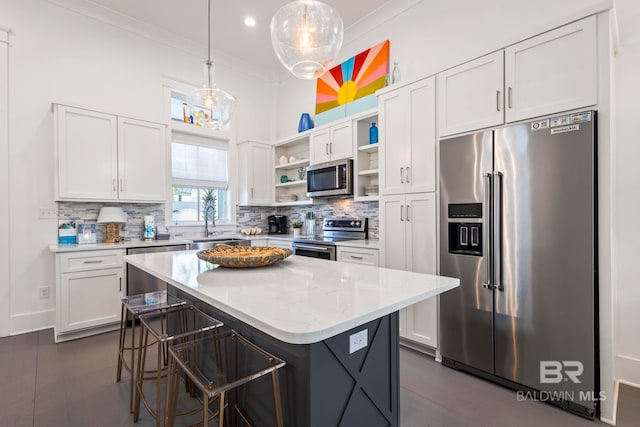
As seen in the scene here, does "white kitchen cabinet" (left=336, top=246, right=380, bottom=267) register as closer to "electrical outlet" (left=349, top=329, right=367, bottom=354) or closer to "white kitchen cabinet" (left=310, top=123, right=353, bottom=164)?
"white kitchen cabinet" (left=310, top=123, right=353, bottom=164)

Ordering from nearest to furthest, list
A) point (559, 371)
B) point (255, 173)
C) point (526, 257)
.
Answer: point (559, 371) < point (526, 257) < point (255, 173)

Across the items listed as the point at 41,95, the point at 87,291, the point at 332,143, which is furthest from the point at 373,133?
the point at 41,95

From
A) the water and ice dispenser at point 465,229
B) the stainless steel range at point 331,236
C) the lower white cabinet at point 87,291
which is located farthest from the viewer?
the stainless steel range at point 331,236

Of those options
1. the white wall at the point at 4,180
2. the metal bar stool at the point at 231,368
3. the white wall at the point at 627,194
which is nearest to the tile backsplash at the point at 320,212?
the white wall at the point at 627,194

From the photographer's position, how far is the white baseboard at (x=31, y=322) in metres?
3.30

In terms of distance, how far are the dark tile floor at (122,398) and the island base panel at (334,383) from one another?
0.60m

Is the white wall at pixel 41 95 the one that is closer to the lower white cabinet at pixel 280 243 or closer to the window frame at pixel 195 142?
the window frame at pixel 195 142

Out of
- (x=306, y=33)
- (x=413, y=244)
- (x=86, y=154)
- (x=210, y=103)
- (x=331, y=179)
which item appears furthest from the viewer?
(x=331, y=179)

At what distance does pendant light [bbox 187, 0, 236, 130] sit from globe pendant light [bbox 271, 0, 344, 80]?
1.02 m

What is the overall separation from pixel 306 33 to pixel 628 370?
322 centimetres

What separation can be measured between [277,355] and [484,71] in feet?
7.90

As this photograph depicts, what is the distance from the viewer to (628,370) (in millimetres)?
2279

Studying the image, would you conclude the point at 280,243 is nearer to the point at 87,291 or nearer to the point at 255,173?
the point at 255,173

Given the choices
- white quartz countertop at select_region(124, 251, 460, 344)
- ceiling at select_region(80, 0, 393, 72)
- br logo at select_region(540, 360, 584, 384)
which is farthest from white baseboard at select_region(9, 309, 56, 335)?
br logo at select_region(540, 360, 584, 384)
